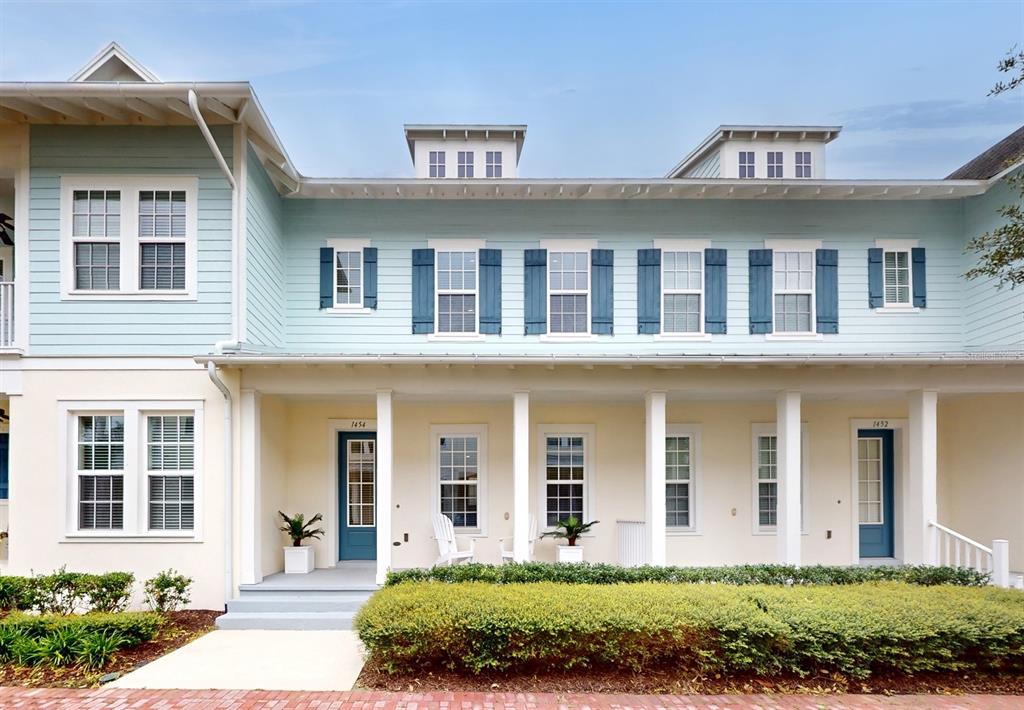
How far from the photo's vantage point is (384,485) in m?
8.88

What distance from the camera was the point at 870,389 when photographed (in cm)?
909

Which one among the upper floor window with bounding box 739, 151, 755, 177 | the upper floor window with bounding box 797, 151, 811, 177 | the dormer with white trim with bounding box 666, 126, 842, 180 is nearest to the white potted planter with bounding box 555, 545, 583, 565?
the dormer with white trim with bounding box 666, 126, 842, 180

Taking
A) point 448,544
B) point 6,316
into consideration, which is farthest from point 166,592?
point 6,316

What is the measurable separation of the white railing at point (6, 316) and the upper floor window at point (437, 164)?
7.07 metres

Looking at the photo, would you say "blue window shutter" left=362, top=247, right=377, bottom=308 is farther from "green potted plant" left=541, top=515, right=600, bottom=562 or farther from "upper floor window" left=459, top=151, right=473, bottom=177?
"green potted plant" left=541, top=515, right=600, bottom=562

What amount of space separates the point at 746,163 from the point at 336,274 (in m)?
8.17

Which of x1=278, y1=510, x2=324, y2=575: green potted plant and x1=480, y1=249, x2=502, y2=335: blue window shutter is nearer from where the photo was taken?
x1=278, y1=510, x2=324, y2=575: green potted plant

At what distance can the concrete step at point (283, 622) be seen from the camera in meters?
8.04

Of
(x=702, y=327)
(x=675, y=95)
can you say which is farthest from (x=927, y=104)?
(x=702, y=327)

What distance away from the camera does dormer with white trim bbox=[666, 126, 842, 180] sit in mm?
12602

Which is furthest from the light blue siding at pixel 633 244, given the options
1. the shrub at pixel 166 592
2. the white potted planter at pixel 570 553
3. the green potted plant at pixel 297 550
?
the shrub at pixel 166 592

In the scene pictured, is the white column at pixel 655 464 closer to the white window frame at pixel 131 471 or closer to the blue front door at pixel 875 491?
the blue front door at pixel 875 491

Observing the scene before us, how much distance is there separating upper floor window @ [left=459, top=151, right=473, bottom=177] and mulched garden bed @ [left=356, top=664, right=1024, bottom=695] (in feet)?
30.6

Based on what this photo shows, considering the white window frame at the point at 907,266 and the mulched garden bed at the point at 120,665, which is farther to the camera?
the white window frame at the point at 907,266
